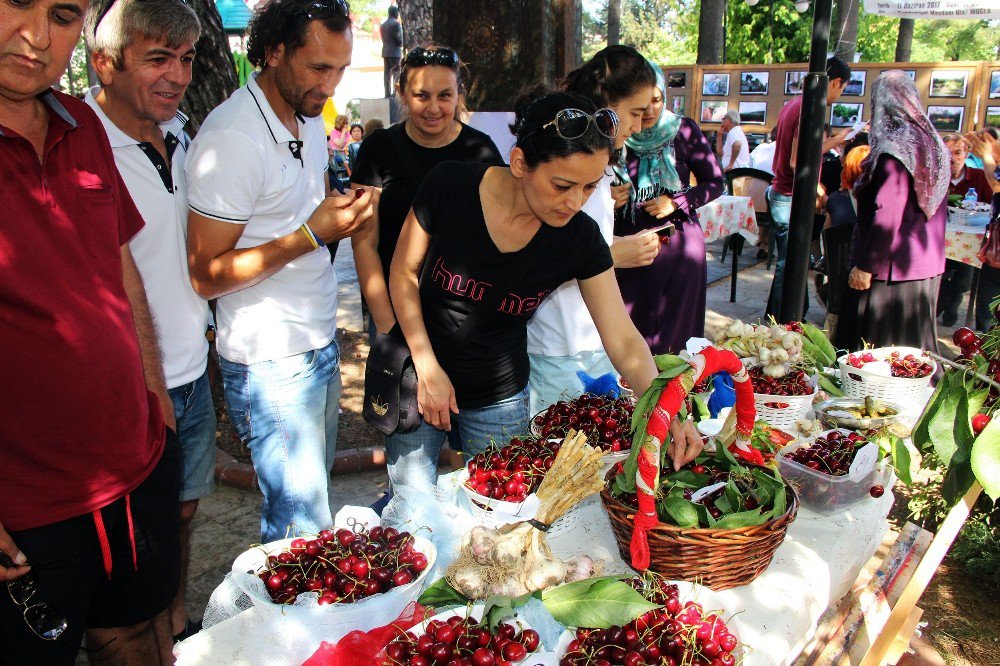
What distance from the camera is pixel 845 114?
35.9 ft

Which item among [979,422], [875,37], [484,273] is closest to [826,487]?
[979,422]

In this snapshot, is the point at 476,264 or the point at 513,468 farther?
the point at 476,264

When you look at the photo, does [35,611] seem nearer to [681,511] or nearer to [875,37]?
[681,511]

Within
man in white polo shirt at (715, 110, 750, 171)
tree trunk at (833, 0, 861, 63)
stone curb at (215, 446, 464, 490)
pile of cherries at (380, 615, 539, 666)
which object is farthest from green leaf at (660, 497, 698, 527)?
tree trunk at (833, 0, 861, 63)

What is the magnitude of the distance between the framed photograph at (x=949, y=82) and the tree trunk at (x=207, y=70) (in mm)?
9355

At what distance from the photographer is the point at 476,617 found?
1.60 metres

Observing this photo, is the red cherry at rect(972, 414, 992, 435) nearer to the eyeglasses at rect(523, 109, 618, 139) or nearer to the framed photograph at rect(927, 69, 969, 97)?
the eyeglasses at rect(523, 109, 618, 139)

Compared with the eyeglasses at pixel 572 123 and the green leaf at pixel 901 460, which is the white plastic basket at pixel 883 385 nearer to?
the green leaf at pixel 901 460

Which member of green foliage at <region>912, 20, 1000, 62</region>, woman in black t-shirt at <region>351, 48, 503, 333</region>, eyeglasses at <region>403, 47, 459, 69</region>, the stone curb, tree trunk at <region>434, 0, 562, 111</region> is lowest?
the stone curb

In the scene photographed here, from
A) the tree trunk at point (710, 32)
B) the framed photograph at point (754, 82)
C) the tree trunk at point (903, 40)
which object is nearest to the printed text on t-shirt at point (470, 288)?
the framed photograph at point (754, 82)

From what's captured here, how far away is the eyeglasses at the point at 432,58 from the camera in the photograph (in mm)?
2900

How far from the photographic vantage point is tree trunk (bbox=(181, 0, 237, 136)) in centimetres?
415

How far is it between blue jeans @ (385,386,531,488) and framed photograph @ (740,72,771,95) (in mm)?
10593

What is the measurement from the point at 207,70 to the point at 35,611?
3302 mm
